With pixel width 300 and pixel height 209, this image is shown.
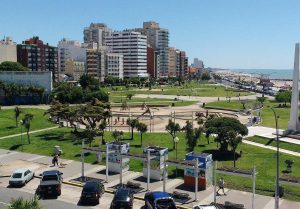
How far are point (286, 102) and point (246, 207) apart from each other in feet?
290

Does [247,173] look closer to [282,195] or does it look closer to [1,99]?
[282,195]

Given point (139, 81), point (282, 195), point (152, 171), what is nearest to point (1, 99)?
point (152, 171)

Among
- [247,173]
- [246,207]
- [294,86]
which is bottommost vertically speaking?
[246,207]

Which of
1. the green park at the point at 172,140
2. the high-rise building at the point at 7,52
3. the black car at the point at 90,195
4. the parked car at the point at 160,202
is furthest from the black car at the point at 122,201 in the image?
the high-rise building at the point at 7,52

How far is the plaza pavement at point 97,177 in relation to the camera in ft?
97.6

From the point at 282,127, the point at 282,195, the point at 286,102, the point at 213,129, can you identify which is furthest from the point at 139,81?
the point at 282,195

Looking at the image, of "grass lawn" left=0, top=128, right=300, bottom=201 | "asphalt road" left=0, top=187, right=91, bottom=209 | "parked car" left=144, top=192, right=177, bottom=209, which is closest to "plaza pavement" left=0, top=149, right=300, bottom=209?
"asphalt road" left=0, top=187, right=91, bottom=209

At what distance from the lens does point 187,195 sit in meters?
30.1

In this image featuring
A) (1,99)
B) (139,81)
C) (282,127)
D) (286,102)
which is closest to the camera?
(282,127)

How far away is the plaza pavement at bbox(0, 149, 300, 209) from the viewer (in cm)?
2975

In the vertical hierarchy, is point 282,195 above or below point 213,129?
below

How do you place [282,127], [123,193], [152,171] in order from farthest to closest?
[282,127] → [152,171] → [123,193]

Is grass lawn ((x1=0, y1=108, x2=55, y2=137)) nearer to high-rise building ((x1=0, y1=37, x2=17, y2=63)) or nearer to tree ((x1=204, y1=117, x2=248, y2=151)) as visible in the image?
tree ((x1=204, y1=117, x2=248, y2=151))

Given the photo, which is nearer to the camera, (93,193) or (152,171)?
(93,193)
